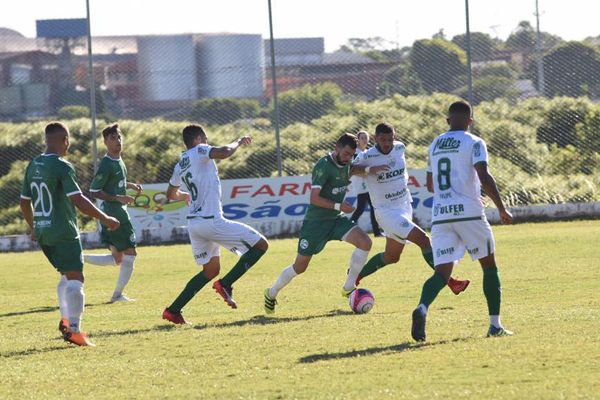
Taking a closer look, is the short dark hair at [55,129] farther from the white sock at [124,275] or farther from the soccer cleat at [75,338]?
the white sock at [124,275]

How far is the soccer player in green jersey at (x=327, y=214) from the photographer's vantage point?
1050 cm

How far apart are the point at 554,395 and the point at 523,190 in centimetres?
1666

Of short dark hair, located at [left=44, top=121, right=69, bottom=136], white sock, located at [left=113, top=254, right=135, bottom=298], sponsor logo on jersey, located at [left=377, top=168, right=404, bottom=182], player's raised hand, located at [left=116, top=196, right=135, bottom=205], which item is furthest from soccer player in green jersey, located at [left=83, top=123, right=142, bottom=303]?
sponsor logo on jersey, located at [left=377, top=168, right=404, bottom=182]

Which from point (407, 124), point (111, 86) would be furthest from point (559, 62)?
point (111, 86)

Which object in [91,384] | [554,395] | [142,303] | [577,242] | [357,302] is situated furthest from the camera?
[577,242]

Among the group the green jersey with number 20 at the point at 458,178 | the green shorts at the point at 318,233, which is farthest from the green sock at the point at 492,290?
the green shorts at the point at 318,233

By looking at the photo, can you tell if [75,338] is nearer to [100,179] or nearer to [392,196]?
[100,179]

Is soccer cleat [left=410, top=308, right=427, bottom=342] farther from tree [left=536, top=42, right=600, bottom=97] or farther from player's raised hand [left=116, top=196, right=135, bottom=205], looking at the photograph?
tree [left=536, top=42, right=600, bottom=97]

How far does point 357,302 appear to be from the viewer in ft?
33.8

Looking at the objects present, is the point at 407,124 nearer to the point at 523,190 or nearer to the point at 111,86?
the point at 523,190

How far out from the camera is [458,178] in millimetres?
8281

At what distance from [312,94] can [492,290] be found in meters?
15.3

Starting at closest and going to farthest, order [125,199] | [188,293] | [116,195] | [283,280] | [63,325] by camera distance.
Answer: [63,325]
[188,293]
[283,280]
[125,199]
[116,195]

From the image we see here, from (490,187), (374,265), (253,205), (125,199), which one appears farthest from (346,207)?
(253,205)
